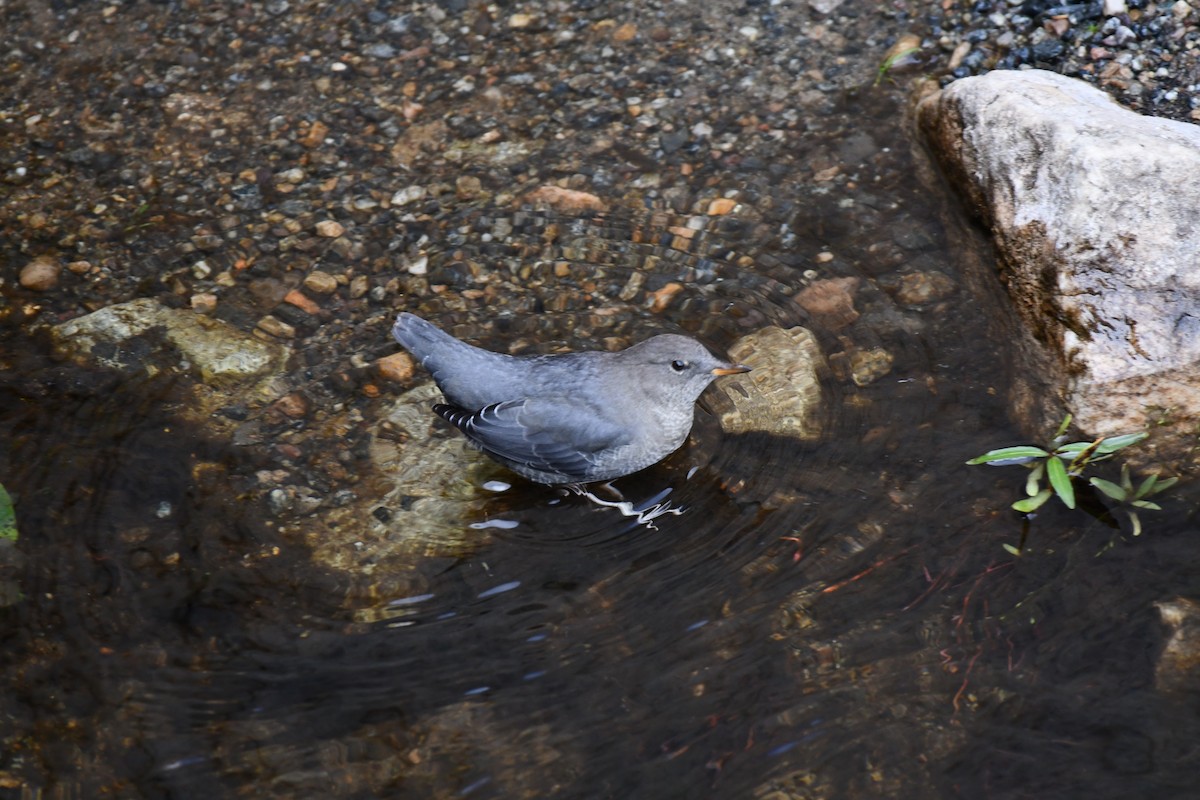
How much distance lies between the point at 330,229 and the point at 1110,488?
3962 millimetres

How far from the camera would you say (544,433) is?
4.77m

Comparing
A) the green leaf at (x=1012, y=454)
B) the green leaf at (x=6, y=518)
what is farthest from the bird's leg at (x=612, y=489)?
the green leaf at (x=6, y=518)

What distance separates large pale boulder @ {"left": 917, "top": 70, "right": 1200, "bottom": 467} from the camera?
15.1ft

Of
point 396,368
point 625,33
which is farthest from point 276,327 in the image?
point 625,33

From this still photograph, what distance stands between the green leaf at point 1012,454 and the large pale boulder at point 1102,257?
0.87ft

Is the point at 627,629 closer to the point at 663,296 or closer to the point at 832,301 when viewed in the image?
the point at 663,296

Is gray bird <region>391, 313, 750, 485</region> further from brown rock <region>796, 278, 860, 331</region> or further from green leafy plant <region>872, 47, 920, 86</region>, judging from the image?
green leafy plant <region>872, 47, 920, 86</region>

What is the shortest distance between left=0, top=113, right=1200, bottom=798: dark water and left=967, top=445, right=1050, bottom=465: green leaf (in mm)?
108

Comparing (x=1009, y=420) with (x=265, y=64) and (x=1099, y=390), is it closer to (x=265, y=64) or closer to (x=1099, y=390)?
(x=1099, y=390)

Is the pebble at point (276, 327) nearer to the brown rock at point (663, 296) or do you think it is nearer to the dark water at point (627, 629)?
the dark water at point (627, 629)

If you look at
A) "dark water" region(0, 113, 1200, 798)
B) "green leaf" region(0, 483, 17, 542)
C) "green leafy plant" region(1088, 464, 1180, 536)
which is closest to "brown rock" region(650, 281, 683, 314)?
"dark water" region(0, 113, 1200, 798)

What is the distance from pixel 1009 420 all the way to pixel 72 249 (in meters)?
4.67

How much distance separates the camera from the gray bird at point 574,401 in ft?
15.6

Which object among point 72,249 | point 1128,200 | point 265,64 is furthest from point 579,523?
point 265,64
